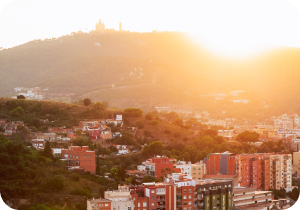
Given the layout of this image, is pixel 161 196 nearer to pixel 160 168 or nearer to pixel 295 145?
pixel 160 168

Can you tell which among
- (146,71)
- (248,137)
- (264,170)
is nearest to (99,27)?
(146,71)

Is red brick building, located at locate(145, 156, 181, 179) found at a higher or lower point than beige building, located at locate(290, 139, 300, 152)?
lower

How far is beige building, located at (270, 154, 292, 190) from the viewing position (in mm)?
20781

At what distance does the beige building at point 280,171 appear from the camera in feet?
68.2

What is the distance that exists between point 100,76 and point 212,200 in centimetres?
3955

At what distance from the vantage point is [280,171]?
21.1 m

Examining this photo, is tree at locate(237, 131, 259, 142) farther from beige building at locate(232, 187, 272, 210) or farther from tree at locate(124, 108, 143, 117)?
beige building at locate(232, 187, 272, 210)

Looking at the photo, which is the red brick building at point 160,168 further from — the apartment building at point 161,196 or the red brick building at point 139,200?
the red brick building at point 139,200

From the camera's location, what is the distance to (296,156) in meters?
24.8

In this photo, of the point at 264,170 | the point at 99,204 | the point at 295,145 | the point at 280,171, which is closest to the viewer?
the point at 99,204

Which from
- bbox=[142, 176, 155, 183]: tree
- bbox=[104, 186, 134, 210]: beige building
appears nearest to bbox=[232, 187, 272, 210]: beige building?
bbox=[142, 176, 155, 183]: tree

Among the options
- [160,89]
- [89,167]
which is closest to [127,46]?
[160,89]

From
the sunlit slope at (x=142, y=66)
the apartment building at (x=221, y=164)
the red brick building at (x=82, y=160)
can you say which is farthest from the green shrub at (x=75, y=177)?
the sunlit slope at (x=142, y=66)

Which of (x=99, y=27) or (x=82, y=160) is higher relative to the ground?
(x=99, y=27)
